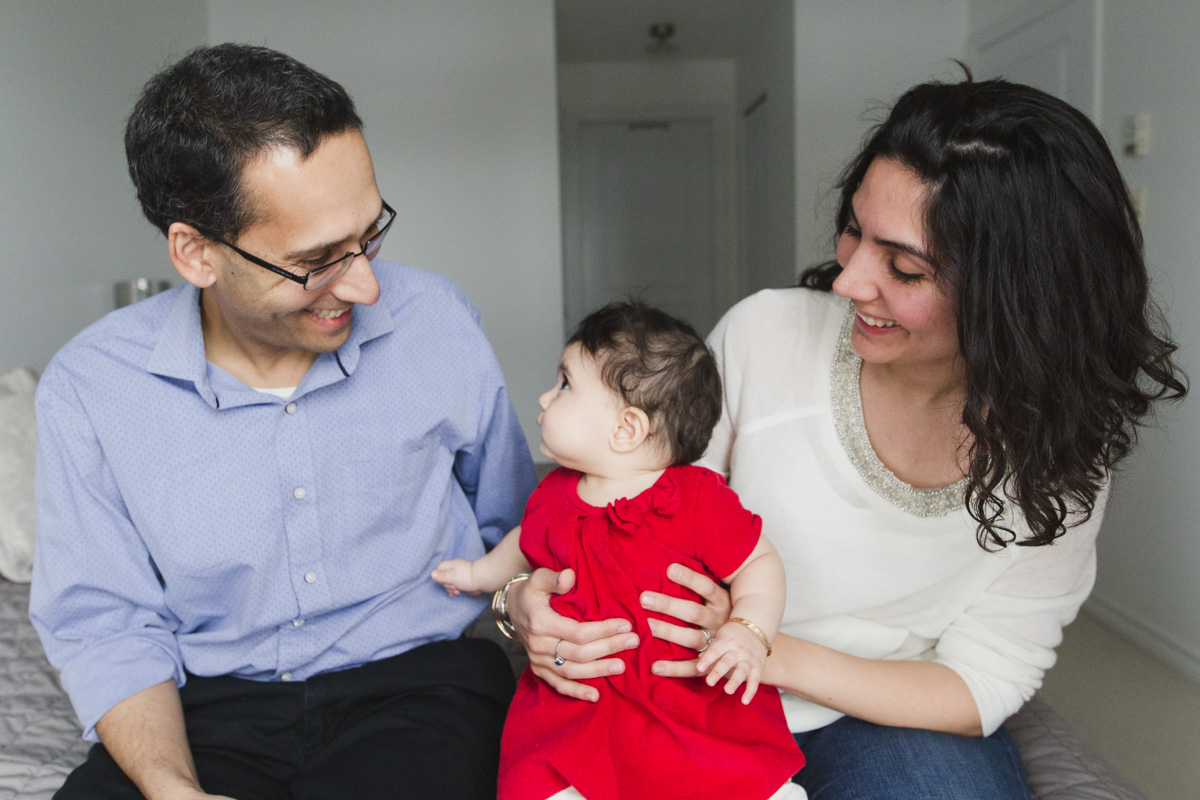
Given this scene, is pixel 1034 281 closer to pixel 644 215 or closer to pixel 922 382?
pixel 922 382

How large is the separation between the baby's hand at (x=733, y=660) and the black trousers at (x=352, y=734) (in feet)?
1.36

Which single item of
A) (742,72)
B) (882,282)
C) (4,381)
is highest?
(742,72)

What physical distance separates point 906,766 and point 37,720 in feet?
4.55

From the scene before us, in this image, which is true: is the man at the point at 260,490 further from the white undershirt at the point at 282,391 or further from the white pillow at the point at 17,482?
the white pillow at the point at 17,482

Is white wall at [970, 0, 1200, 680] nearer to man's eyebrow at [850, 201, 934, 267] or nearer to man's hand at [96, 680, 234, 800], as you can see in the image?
man's eyebrow at [850, 201, 934, 267]

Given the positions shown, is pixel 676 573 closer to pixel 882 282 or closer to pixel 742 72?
pixel 882 282

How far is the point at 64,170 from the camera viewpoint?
315 centimetres

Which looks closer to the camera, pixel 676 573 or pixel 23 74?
pixel 676 573

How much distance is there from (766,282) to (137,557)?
223 inches

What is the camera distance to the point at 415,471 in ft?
4.77

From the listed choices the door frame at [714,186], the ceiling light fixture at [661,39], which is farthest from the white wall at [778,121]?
the door frame at [714,186]

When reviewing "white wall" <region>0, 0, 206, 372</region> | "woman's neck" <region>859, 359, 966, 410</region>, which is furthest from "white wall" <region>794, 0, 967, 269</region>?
"woman's neck" <region>859, 359, 966, 410</region>

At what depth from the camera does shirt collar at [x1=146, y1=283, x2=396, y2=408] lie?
4.35 feet

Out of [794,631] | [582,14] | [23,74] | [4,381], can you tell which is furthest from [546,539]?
[582,14]
